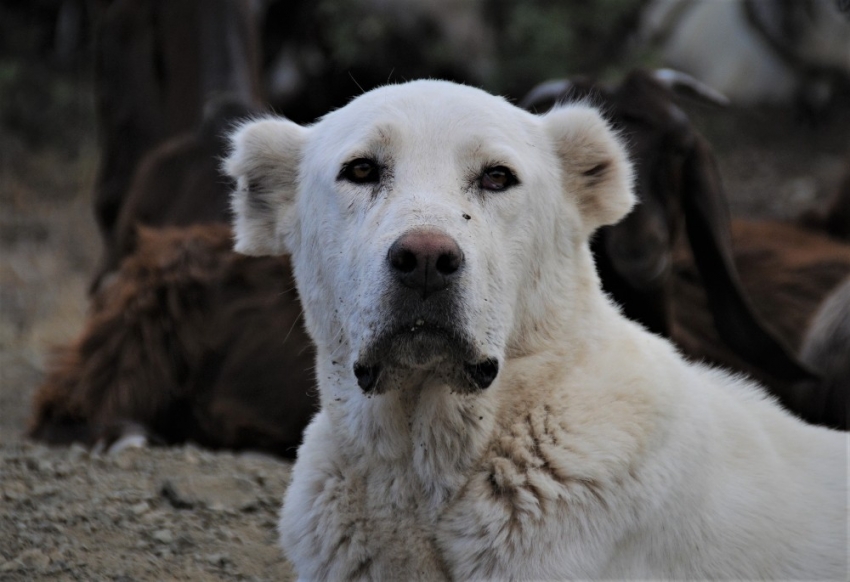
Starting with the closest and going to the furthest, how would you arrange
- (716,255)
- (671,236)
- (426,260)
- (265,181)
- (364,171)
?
(426,260) → (364,171) → (265,181) → (671,236) → (716,255)

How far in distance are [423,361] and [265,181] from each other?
115cm

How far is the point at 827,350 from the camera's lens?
6.09 metres

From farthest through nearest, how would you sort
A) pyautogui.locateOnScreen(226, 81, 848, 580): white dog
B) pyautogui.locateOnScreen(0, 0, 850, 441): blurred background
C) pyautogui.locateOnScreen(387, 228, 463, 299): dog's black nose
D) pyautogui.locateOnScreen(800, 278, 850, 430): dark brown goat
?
pyautogui.locateOnScreen(0, 0, 850, 441): blurred background → pyautogui.locateOnScreen(800, 278, 850, 430): dark brown goat → pyautogui.locateOnScreen(226, 81, 848, 580): white dog → pyautogui.locateOnScreen(387, 228, 463, 299): dog's black nose

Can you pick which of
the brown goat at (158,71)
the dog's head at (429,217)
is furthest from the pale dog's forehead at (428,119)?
the brown goat at (158,71)

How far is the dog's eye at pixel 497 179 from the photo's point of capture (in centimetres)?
330

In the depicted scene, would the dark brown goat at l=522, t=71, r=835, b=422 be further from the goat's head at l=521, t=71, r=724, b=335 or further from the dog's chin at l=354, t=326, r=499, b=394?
the dog's chin at l=354, t=326, r=499, b=394

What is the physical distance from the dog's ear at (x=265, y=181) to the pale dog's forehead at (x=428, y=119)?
30cm

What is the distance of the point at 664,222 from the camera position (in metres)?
6.57

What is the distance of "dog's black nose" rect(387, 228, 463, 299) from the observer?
2900 mm

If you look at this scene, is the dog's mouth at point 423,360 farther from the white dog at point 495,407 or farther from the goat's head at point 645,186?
the goat's head at point 645,186

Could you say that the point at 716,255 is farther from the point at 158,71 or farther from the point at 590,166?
the point at 158,71

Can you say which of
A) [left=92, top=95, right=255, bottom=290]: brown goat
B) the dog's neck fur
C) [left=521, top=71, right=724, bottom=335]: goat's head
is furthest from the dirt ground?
[left=521, top=71, right=724, bottom=335]: goat's head

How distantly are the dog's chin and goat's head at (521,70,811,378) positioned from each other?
130 inches

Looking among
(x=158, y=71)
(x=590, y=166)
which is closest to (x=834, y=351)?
(x=590, y=166)
